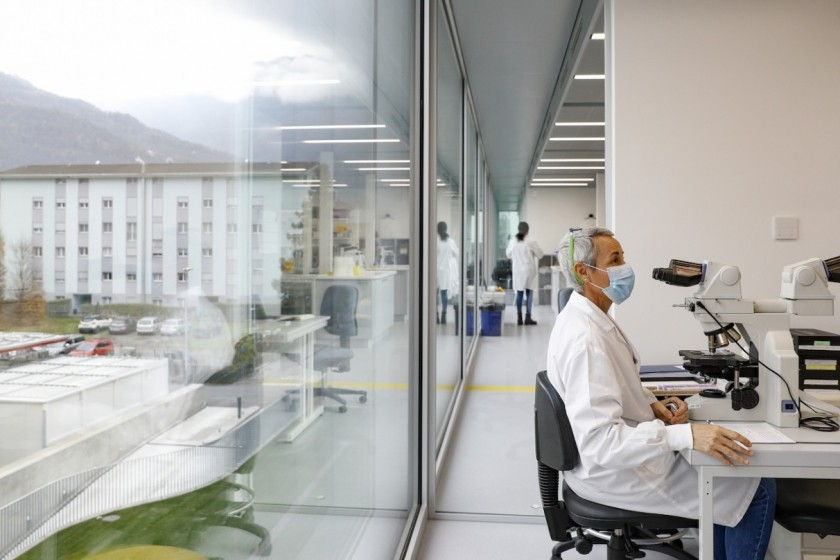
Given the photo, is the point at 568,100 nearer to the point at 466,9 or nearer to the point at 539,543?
the point at 466,9

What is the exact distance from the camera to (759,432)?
1.92 meters

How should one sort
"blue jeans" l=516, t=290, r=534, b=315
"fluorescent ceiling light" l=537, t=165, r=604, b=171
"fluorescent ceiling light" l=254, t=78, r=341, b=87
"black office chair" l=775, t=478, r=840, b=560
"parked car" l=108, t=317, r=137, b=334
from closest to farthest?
"parked car" l=108, t=317, r=137, b=334 → "fluorescent ceiling light" l=254, t=78, r=341, b=87 → "black office chair" l=775, t=478, r=840, b=560 → "fluorescent ceiling light" l=537, t=165, r=604, b=171 → "blue jeans" l=516, t=290, r=534, b=315

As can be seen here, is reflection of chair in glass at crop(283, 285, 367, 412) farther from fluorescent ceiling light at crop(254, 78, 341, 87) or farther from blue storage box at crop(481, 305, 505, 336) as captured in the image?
blue storage box at crop(481, 305, 505, 336)

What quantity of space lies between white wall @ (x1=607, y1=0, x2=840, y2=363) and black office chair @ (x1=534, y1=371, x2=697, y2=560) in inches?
47.7

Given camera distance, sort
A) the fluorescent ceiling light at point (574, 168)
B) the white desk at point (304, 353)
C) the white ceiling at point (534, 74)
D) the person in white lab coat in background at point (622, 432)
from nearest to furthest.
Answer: the white desk at point (304, 353)
the person in white lab coat in background at point (622, 432)
the fluorescent ceiling light at point (574, 168)
the white ceiling at point (534, 74)

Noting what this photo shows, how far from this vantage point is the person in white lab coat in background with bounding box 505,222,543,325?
383 centimetres

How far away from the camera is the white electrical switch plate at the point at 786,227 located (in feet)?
10.3

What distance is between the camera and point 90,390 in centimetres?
67

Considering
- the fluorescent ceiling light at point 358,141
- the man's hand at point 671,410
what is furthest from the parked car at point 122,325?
the man's hand at point 671,410

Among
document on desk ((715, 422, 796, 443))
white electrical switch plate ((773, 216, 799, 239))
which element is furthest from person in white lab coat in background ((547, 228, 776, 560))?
white electrical switch plate ((773, 216, 799, 239))

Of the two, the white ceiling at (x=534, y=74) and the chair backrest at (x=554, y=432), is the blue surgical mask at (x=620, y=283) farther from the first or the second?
the white ceiling at (x=534, y=74)

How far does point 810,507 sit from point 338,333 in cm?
157

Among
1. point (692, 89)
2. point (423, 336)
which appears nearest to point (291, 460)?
point (423, 336)

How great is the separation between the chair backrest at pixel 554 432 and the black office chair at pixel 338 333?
64 cm
